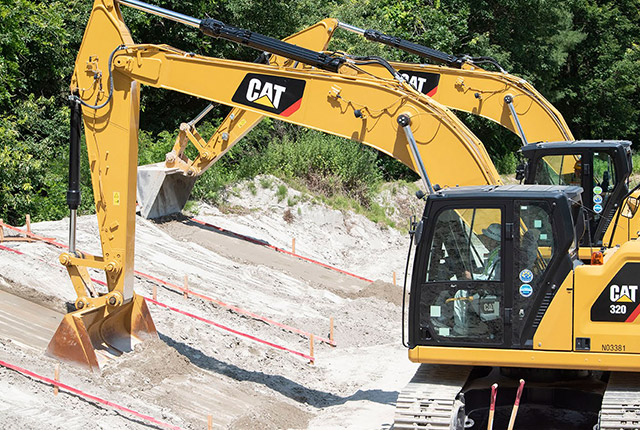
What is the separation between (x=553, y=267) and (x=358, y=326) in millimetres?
7606

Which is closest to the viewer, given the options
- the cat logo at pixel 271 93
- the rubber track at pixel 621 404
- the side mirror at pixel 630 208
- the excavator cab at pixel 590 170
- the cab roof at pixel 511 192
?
the rubber track at pixel 621 404

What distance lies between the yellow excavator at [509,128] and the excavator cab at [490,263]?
1.46m

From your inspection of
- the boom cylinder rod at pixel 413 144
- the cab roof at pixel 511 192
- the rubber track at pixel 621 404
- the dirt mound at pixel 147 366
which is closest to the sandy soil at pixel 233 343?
the dirt mound at pixel 147 366

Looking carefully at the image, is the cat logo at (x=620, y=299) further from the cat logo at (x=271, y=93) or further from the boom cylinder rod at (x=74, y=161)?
the boom cylinder rod at (x=74, y=161)

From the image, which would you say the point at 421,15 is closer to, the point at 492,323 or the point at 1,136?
the point at 1,136

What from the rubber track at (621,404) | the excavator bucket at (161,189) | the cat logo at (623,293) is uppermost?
the cat logo at (623,293)

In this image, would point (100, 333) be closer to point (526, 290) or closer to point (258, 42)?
point (258, 42)

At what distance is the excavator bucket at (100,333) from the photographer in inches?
423

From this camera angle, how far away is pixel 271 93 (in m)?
10.7

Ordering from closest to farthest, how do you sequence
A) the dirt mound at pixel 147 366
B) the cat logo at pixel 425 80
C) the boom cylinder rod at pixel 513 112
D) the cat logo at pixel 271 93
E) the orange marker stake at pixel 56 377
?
the orange marker stake at pixel 56 377, the cat logo at pixel 271 93, the dirt mound at pixel 147 366, the boom cylinder rod at pixel 513 112, the cat logo at pixel 425 80

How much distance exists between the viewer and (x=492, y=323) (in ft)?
26.9

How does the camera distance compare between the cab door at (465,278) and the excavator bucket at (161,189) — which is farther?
the excavator bucket at (161,189)

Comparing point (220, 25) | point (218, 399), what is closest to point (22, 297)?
point (218, 399)

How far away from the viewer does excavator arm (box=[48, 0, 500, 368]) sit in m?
10.3
